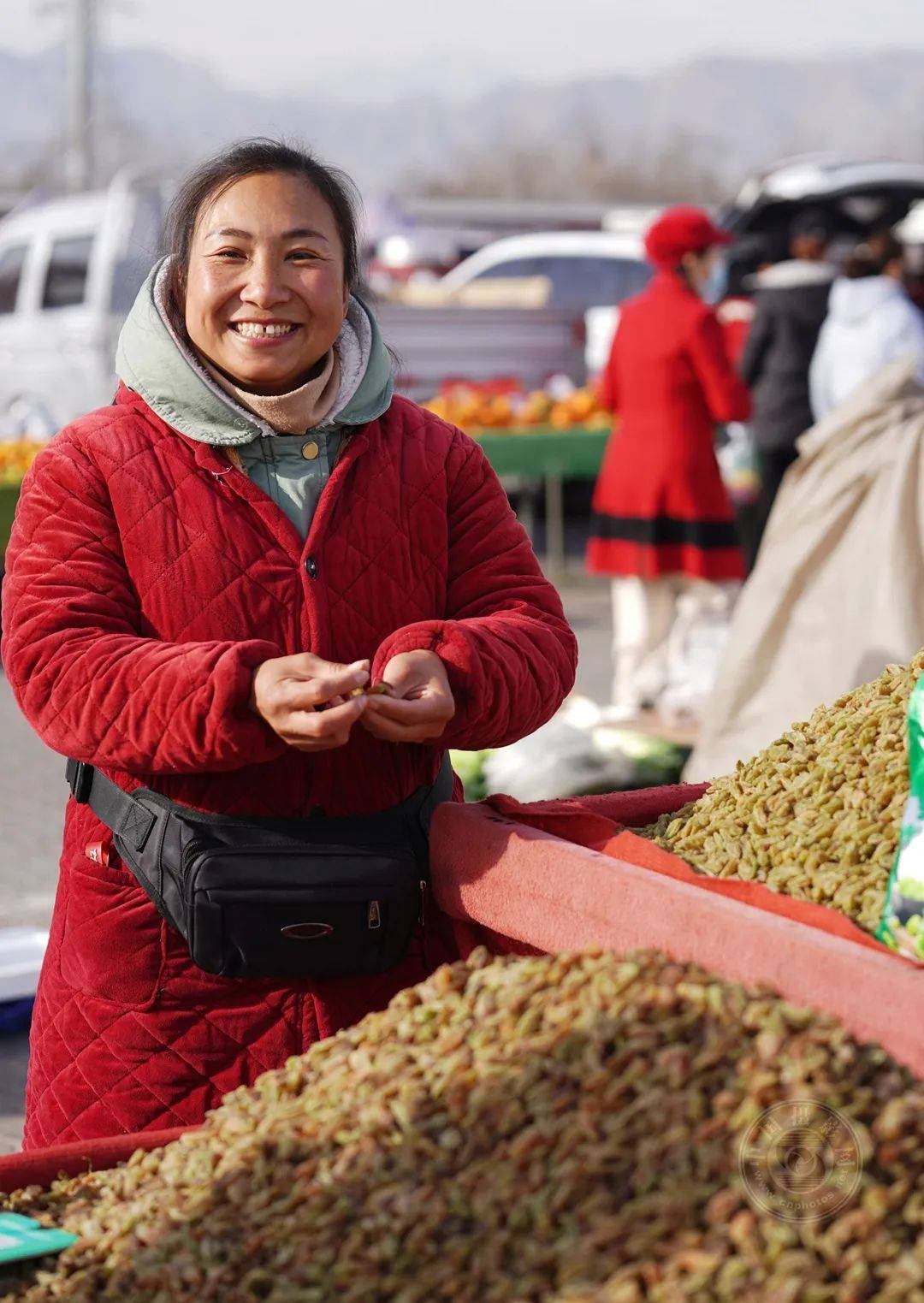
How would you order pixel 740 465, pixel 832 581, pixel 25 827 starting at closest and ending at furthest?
1. pixel 832 581
2. pixel 25 827
3. pixel 740 465

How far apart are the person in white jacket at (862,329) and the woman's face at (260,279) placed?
5.82 meters

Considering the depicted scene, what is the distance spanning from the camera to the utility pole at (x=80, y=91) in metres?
29.0

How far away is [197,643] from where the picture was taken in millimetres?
2197

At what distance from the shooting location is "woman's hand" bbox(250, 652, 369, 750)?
2.06m

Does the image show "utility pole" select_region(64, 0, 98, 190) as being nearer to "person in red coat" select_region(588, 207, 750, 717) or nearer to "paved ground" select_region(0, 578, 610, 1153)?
"paved ground" select_region(0, 578, 610, 1153)

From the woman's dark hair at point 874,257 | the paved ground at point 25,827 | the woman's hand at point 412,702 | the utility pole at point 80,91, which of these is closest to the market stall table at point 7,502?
the paved ground at point 25,827

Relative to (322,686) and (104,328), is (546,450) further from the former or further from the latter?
(322,686)

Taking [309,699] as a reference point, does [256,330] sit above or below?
above

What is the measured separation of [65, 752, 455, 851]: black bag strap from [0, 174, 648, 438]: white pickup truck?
9.98 m

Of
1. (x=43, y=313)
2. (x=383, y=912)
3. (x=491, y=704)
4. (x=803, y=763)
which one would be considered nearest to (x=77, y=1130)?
(x=383, y=912)

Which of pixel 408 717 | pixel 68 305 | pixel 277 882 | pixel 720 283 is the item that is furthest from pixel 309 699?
pixel 720 283

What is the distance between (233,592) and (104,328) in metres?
11.0

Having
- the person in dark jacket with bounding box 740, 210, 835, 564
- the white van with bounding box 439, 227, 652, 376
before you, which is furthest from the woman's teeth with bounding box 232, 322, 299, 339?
the white van with bounding box 439, 227, 652, 376

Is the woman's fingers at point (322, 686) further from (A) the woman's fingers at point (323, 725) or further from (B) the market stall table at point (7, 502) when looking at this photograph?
(B) the market stall table at point (7, 502)
